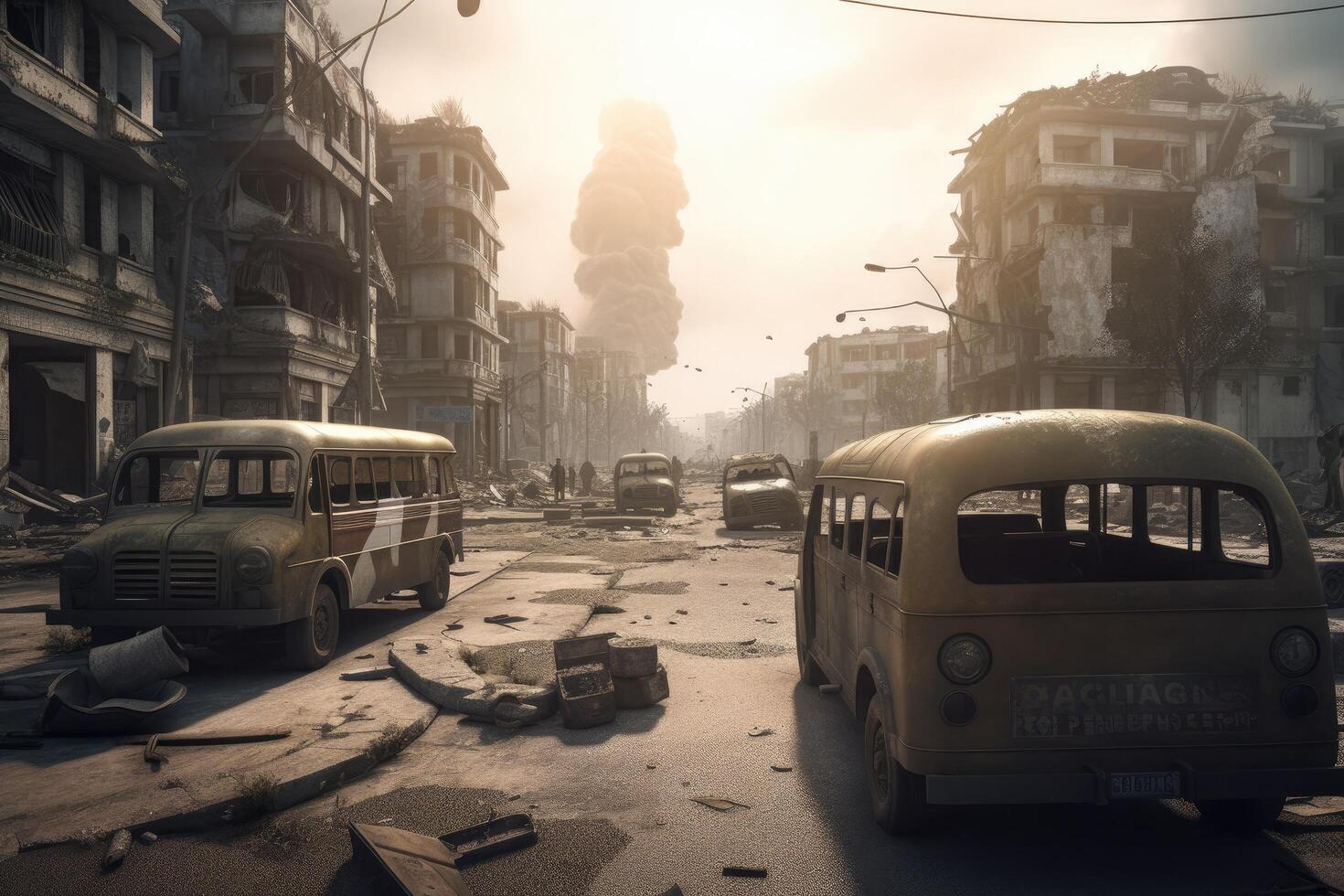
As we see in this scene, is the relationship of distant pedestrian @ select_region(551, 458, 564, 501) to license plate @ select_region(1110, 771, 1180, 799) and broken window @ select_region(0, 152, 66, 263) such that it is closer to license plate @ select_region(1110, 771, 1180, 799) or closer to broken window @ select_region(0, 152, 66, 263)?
broken window @ select_region(0, 152, 66, 263)

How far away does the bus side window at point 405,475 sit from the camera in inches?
392

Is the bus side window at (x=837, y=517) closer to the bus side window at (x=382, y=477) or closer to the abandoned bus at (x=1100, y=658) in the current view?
the abandoned bus at (x=1100, y=658)

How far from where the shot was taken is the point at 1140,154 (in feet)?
153

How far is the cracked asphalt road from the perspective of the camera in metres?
3.69

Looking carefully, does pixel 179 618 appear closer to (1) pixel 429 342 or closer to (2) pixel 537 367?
(1) pixel 429 342

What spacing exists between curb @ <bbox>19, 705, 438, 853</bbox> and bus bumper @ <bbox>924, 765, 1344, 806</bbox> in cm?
317

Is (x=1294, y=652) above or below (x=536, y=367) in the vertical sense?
below

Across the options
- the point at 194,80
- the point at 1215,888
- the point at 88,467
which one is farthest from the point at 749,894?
the point at 194,80

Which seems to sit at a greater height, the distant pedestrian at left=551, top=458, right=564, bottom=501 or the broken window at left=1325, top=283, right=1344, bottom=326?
the broken window at left=1325, top=283, right=1344, bottom=326

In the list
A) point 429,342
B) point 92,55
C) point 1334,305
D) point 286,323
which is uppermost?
point 92,55

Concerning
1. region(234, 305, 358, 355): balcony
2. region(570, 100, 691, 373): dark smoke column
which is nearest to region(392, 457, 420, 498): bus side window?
region(234, 305, 358, 355): balcony

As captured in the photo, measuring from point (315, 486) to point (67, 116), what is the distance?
14.9 m

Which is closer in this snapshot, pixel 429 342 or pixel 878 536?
pixel 878 536

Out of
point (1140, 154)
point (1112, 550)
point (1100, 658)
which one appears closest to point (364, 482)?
point (1112, 550)
